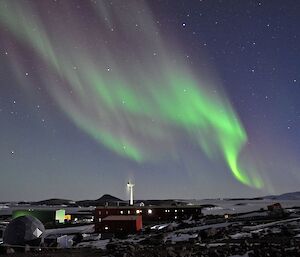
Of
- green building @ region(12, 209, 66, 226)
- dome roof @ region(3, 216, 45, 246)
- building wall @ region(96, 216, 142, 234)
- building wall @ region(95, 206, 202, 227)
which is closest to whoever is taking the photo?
dome roof @ region(3, 216, 45, 246)

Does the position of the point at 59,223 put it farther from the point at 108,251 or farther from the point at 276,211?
the point at 108,251

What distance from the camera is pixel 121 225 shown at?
50438mm

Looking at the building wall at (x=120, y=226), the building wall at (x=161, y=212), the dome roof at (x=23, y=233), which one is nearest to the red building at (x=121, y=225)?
the building wall at (x=120, y=226)

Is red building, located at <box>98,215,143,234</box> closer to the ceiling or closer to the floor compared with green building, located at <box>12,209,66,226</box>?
closer to the floor

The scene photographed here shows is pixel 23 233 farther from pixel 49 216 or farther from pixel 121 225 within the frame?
pixel 49 216

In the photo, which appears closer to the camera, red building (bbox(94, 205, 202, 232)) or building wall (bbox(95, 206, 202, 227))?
red building (bbox(94, 205, 202, 232))

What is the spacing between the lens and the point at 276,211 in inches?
2618

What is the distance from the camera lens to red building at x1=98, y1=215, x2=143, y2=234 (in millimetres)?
48844

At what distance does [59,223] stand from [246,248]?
171 ft

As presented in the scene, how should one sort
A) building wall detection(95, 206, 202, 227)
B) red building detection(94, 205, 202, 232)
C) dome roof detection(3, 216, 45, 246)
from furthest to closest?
building wall detection(95, 206, 202, 227) < red building detection(94, 205, 202, 232) < dome roof detection(3, 216, 45, 246)

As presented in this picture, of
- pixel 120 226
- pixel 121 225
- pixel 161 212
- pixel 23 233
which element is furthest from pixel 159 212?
pixel 23 233

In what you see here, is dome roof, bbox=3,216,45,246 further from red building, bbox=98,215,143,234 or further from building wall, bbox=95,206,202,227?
building wall, bbox=95,206,202,227

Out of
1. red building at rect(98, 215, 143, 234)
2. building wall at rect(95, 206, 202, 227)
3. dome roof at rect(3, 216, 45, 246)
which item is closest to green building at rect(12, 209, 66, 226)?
building wall at rect(95, 206, 202, 227)

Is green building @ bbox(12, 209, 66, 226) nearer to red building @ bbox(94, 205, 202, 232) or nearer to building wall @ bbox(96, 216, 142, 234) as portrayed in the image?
red building @ bbox(94, 205, 202, 232)
